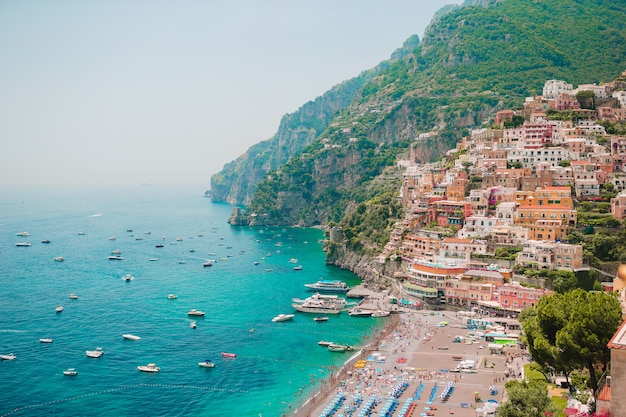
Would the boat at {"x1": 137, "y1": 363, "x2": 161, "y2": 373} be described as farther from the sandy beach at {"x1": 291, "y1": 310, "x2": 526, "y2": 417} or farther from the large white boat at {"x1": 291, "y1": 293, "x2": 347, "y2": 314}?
the large white boat at {"x1": 291, "y1": 293, "x2": 347, "y2": 314}

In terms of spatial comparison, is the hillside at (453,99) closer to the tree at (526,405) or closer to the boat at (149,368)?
the boat at (149,368)

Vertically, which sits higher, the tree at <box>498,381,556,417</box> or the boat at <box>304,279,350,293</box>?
the tree at <box>498,381,556,417</box>

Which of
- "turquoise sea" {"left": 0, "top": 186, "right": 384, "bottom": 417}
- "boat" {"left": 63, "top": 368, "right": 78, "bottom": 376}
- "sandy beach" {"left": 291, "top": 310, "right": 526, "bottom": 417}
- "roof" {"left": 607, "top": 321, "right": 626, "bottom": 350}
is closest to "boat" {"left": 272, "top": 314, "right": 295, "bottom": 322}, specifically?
"turquoise sea" {"left": 0, "top": 186, "right": 384, "bottom": 417}

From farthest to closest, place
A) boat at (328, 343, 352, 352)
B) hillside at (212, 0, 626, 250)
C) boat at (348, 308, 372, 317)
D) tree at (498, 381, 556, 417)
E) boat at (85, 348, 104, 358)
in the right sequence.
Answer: hillside at (212, 0, 626, 250) → boat at (348, 308, 372, 317) → boat at (328, 343, 352, 352) → boat at (85, 348, 104, 358) → tree at (498, 381, 556, 417)

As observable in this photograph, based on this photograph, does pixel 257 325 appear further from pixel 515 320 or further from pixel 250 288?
pixel 515 320

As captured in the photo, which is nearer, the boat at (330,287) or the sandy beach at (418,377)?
the sandy beach at (418,377)

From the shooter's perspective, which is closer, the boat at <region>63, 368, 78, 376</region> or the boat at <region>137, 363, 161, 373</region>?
the boat at <region>63, 368, 78, 376</region>

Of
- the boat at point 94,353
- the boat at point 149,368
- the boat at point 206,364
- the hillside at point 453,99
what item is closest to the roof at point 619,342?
the boat at point 206,364

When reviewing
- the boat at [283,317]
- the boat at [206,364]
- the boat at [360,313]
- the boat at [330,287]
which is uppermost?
the boat at [330,287]
